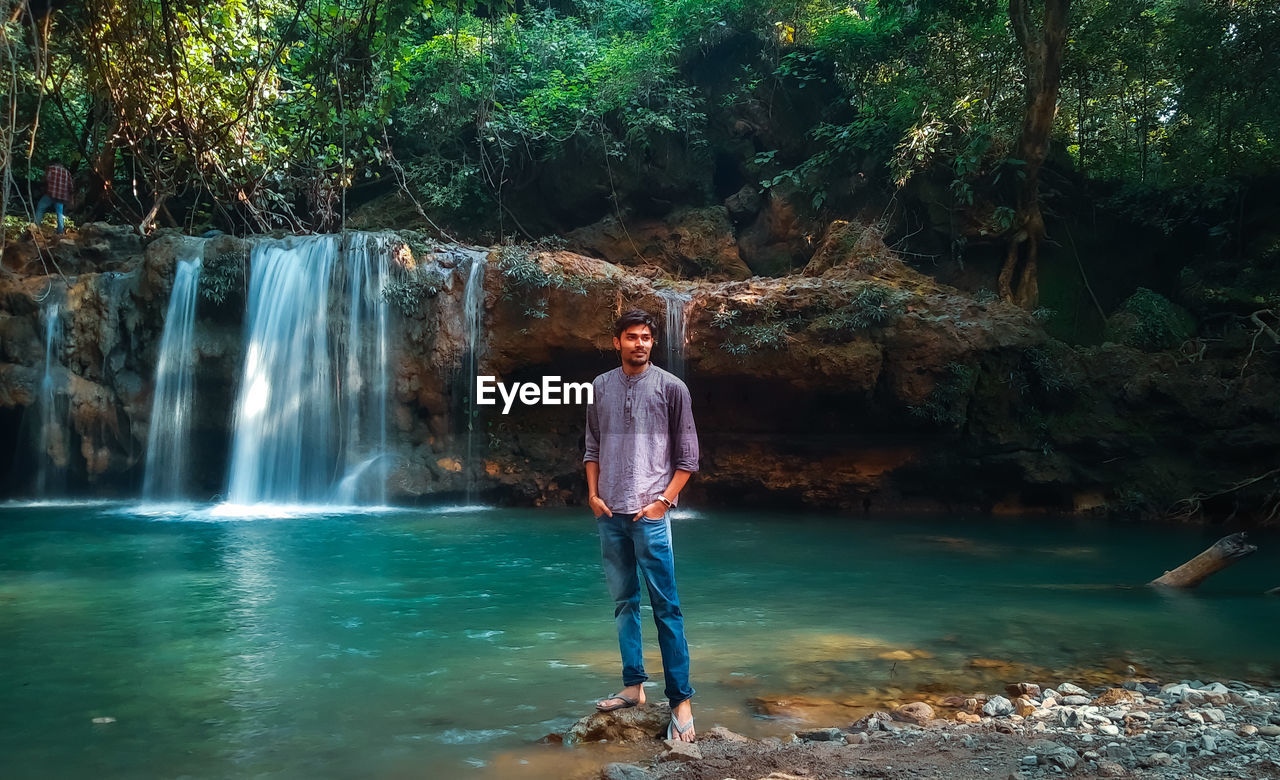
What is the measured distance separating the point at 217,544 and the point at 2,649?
4.24 metres

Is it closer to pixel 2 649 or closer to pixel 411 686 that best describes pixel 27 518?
pixel 2 649

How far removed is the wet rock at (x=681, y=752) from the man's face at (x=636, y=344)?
1569 mm

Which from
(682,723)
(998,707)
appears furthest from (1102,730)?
(682,723)

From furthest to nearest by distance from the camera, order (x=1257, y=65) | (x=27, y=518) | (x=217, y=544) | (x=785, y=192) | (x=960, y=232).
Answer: (x=785, y=192), (x=960, y=232), (x=1257, y=65), (x=27, y=518), (x=217, y=544)

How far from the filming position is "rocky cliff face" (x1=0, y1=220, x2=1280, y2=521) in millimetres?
12727

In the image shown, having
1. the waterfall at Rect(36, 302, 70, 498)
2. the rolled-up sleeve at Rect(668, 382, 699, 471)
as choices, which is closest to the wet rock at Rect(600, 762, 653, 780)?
the rolled-up sleeve at Rect(668, 382, 699, 471)

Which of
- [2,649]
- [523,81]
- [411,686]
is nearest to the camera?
[411,686]

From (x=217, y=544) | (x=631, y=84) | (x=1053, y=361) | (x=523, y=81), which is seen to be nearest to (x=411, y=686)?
(x=217, y=544)

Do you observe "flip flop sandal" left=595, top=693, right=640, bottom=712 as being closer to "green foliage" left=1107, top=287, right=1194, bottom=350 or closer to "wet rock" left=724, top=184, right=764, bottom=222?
"green foliage" left=1107, top=287, right=1194, bottom=350

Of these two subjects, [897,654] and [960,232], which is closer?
[897,654]

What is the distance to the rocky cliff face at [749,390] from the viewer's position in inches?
501

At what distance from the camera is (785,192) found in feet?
57.3

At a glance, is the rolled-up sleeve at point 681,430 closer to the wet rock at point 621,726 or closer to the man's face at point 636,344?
the man's face at point 636,344

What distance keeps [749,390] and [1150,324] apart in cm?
593
